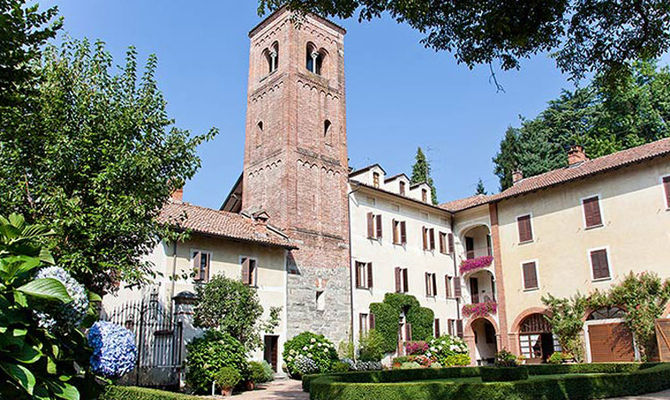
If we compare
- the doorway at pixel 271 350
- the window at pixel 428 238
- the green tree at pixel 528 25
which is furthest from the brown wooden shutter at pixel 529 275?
the green tree at pixel 528 25

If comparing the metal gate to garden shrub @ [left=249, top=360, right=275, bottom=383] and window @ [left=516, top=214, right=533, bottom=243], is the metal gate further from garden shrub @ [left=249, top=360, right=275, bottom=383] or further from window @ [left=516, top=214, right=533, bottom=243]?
window @ [left=516, top=214, right=533, bottom=243]

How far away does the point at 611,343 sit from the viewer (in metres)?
24.9

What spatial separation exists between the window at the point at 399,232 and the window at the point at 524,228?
639 centimetres

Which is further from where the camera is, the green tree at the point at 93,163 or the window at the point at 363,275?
the window at the point at 363,275

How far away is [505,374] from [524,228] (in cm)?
1562

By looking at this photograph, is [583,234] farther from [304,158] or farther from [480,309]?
[304,158]

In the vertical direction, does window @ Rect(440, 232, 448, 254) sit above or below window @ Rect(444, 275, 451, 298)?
above

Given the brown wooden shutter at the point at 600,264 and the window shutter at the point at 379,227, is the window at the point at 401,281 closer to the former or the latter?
the window shutter at the point at 379,227

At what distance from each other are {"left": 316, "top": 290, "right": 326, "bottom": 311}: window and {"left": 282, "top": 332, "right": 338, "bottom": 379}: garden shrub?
234cm

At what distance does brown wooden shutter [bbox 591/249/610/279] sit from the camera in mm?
26016

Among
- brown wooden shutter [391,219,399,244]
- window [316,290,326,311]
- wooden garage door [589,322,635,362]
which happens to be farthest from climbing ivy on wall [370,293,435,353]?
wooden garage door [589,322,635,362]

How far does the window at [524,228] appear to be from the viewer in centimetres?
2953

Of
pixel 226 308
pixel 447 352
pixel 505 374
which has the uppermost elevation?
pixel 226 308

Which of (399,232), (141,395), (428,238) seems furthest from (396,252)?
(141,395)
